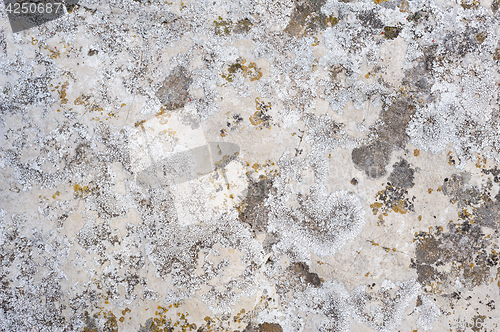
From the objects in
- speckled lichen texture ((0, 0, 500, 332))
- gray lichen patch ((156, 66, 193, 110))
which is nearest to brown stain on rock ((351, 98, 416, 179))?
speckled lichen texture ((0, 0, 500, 332))

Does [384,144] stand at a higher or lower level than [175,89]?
lower

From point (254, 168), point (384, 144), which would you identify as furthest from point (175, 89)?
point (384, 144)

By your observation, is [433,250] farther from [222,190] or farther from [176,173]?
[176,173]

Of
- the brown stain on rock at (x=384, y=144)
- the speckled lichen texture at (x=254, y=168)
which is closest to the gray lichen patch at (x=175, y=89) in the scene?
the speckled lichen texture at (x=254, y=168)

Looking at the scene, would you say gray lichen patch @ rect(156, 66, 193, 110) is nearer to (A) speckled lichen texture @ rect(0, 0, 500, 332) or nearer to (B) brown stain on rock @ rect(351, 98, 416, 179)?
(A) speckled lichen texture @ rect(0, 0, 500, 332)

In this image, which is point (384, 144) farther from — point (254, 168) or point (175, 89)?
point (175, 89)

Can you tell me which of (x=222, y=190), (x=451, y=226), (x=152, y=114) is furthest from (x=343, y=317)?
(x=152, y=114)

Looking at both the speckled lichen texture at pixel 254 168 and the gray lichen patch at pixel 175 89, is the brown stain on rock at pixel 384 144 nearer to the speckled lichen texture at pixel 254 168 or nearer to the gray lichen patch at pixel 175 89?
the speckled lichen texture at pixel 254 168

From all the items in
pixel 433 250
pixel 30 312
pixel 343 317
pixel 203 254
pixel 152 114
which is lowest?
pixel 30 312
